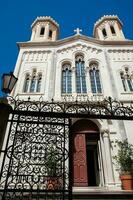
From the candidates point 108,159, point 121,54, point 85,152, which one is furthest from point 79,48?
point 108,159

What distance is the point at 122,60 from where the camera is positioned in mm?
15742

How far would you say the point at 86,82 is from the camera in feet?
47.2

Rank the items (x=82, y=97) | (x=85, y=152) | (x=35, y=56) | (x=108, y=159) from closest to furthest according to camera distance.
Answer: (x=108, y=159) < (x=85, y=152) < (x=82, y=97) < (x=35, y=56)

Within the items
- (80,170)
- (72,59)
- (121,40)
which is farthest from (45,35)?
(80,170)

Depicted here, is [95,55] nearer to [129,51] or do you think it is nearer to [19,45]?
[129,51]

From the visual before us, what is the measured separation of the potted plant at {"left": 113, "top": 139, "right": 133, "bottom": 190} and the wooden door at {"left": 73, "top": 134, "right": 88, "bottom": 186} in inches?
61.7

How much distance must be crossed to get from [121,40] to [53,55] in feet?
18.3

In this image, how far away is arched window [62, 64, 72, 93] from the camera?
557 inches

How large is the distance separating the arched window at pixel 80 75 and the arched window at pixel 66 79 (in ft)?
1.61

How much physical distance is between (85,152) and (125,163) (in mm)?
2239

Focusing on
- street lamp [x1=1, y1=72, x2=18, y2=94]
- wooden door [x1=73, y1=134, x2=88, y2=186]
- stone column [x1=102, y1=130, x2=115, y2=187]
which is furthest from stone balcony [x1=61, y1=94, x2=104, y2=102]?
street lamp [x1=1, y1=72, x2=18, y2=94]

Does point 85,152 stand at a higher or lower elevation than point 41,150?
higher

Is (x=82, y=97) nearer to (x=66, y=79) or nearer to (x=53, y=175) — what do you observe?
(x=66, y=79)

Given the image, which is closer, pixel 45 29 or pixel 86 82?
pixel 86 82
